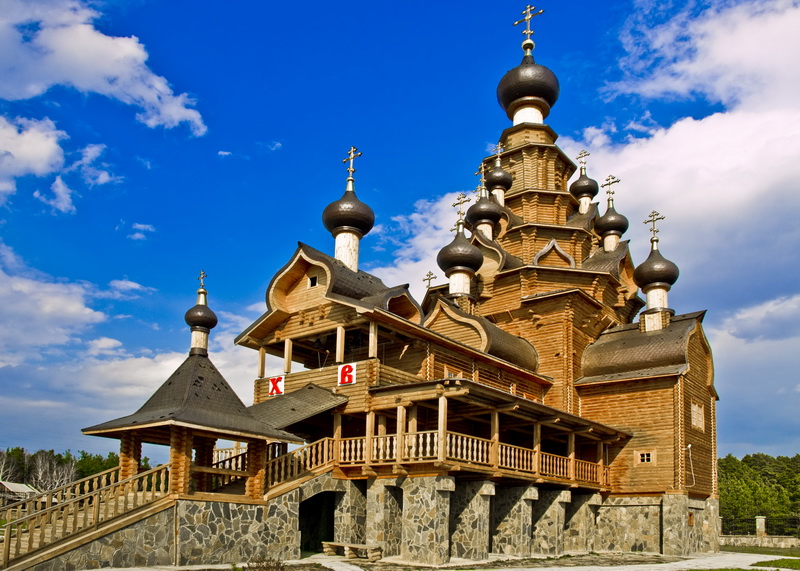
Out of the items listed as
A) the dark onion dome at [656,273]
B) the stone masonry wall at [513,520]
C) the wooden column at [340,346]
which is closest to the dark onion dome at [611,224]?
the dark onion dome at [656,273]

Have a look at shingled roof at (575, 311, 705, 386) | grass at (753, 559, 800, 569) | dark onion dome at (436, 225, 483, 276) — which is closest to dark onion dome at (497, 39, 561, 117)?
dark onion dome at (436, 225, 483, 276)

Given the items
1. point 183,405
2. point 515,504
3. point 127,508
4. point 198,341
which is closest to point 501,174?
point 515,504

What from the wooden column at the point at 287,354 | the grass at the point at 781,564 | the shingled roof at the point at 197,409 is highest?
the wooden column at the point at 287,354

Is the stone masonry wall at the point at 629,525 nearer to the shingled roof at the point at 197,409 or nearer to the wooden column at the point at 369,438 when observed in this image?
the wooden column at the point at 369,438

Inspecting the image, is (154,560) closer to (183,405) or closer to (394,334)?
(183,405)

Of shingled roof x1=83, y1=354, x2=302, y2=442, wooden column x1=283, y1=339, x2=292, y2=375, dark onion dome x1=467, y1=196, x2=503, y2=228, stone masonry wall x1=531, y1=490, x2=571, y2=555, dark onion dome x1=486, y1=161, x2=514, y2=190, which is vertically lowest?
stone masonry wall x1=531, y1=490, x2=571, y2=555

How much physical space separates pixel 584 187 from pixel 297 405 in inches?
710

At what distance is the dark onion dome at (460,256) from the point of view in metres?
25.2

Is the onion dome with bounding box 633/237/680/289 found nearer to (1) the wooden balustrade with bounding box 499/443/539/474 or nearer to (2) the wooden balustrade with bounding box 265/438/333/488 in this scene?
(1) the wooden balustrade with bounding box 499/443/539/474

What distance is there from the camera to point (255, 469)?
52.5 ft

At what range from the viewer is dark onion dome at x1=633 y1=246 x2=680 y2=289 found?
26.1 meters

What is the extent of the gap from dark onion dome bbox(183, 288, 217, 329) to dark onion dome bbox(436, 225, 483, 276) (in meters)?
10.1

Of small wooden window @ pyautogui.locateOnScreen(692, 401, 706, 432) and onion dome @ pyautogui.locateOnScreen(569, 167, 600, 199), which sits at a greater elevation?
onion dome @ pyautogui.locateOnScreen(569, 167, 600, 199)

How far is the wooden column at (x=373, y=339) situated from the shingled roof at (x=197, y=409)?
3152 mm
